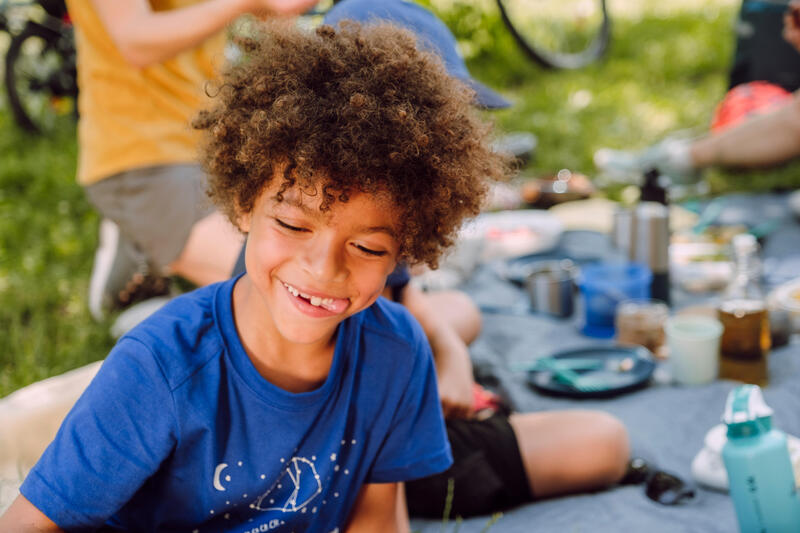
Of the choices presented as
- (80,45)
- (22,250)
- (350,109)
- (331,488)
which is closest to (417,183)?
(350,109)

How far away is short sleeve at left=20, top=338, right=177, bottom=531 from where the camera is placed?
3.78 ft

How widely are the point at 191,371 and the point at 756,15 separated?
166 inches

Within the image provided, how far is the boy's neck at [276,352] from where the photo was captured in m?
1.32

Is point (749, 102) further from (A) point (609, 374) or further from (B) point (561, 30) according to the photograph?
(A) point (609, 374)

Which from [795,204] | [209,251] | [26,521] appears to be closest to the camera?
[26,521]

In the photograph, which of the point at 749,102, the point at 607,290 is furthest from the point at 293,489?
the point at 749,102

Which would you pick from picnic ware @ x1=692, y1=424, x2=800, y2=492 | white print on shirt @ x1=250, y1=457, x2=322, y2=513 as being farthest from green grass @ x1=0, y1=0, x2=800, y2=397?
white print on shirt @ x1=250, y1=457, x2=322, y2=513

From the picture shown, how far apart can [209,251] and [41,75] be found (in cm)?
395

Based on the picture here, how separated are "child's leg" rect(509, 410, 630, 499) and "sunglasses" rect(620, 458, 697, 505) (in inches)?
1.4

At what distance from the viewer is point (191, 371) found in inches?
48.9

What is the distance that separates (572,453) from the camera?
6.13ft

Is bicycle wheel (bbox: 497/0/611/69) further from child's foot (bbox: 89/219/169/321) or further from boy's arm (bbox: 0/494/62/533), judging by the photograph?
boy's arm (bbox: 0/494/62/533)

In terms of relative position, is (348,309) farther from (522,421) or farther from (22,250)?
(22,250)

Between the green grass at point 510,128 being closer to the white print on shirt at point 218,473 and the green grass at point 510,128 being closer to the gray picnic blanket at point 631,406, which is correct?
the gray picnic blanket at point 631,406
